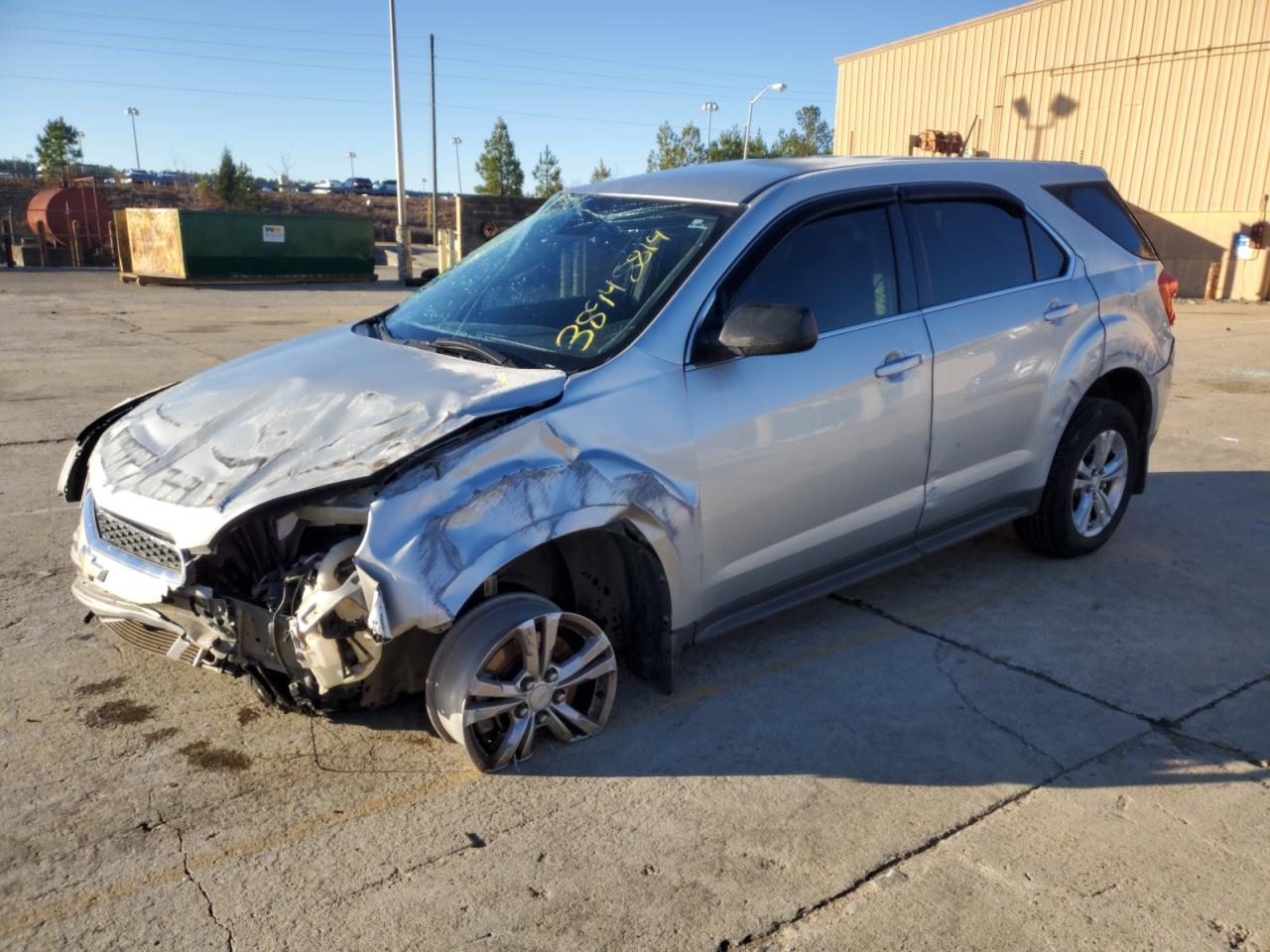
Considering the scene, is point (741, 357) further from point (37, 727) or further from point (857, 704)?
point (37, 727)

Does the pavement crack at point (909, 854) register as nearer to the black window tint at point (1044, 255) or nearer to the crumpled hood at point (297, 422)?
the crumpled hood at point (297, 422)

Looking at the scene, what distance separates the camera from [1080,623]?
4445 mm

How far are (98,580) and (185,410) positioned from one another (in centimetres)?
71

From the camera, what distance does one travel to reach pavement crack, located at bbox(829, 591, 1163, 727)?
3.64 meters

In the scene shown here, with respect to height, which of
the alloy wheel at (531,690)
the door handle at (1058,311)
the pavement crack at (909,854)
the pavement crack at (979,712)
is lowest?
the pavement crack at (909,854)

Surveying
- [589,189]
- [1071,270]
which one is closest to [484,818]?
[589,189]

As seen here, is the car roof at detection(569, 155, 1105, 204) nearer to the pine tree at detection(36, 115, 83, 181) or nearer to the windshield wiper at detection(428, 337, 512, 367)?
the windshield wiper at detection(428, 337, 512, 367)

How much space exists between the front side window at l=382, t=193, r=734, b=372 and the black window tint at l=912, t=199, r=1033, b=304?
1.03 m

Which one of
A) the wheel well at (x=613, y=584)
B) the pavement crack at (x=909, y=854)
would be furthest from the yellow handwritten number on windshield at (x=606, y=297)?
the pavement crack at (x=909, y=854)

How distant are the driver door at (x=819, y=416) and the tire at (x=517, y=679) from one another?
1.71 feet

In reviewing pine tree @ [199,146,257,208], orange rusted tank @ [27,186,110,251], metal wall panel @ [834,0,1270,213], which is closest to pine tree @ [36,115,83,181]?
pine tree @ [199,146,257,208]

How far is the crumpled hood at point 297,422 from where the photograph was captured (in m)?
2.96

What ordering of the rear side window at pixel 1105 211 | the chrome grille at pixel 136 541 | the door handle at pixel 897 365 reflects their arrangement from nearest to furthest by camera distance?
1. the chrome grille at pixel 136 541
2. the door handle at pixel 897 365
3. the rear side window at pixel 1105 211

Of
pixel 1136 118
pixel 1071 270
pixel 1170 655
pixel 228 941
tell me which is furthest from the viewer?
pixel 1136 118
